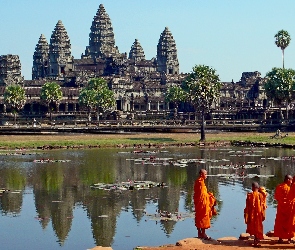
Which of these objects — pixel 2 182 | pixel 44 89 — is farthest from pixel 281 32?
pixel 2 182

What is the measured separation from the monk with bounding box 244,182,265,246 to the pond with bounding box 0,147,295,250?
4.51 metres

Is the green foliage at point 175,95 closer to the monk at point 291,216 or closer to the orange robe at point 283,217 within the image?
the orange robe at point 283,217

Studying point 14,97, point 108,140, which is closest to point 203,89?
point 108,140

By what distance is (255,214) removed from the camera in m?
29.5

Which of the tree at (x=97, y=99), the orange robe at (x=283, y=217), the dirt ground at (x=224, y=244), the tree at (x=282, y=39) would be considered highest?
the tree at (x=282, y=39)

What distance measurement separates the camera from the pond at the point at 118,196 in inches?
1373

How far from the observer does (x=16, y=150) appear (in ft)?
285

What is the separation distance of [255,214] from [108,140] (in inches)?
2824

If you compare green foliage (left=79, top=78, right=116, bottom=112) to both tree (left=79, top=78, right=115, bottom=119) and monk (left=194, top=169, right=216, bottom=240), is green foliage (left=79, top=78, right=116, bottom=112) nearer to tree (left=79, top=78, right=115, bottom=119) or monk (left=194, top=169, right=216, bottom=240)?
tree (left=79, top=78, right=115, bottom=119)

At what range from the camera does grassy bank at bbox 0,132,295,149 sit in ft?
307

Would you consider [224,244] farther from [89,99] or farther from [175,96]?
[175,96]

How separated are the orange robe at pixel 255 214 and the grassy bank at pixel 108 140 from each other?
62.3m

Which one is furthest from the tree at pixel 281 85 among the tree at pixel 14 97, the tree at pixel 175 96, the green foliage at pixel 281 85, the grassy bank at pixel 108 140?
the tree at pixel 14 97

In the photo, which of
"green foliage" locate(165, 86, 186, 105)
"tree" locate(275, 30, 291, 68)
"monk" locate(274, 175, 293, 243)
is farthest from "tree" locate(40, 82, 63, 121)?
"monk" locate(274, 175, 293, 243)
